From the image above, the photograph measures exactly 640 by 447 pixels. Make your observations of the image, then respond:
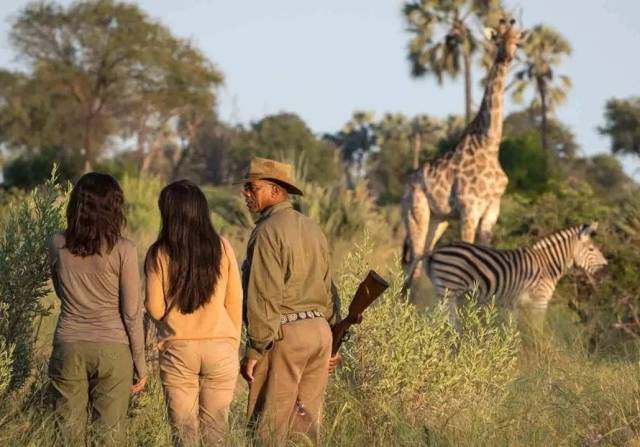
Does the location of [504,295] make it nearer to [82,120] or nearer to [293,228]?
[293,228]

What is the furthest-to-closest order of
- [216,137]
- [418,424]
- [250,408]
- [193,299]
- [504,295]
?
[216,137] < [504,295] < [418,424] < [250,408] < [193,299]

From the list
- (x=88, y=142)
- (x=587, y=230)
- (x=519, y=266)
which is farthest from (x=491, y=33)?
(x=88, y=142)

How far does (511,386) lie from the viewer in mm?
8828

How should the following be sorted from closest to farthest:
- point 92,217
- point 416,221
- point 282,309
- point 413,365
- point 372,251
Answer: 1. point 92,217
2. point 282,309
3. point 413,365
4. point 372,251
5. point 416,221

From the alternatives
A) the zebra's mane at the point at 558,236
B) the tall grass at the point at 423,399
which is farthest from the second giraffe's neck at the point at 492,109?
the tall grass at the point at 423,399

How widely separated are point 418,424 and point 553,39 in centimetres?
4127

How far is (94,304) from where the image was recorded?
6.27 metres

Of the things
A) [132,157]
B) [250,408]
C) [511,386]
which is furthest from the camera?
[132,157]

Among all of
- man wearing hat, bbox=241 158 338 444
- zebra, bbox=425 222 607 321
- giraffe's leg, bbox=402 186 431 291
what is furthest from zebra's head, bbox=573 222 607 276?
man wearing hat, bbox=241 158 338 444

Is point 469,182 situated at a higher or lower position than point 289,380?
higher

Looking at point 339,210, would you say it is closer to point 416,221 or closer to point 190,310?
point 416,221

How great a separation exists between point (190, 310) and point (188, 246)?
308 mm

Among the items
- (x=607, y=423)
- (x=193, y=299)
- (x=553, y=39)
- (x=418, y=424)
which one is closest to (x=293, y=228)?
(x=193, y=299)

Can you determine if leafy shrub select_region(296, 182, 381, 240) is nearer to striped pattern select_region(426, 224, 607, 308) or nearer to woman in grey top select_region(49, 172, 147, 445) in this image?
striped pattern select_region(426, 224, 607, 308)
